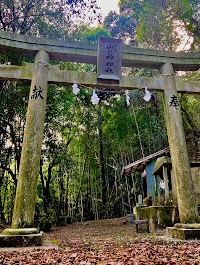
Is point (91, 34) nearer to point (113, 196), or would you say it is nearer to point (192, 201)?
point (192, 201)

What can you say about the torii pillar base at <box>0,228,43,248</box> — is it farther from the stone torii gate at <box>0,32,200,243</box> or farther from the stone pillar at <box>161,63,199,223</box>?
the stone pillar at <box>161,63,199,223</box>

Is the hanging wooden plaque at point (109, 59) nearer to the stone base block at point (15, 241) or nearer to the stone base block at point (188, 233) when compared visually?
the stone base block at point (188, 233)

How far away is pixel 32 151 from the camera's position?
15.0 feet

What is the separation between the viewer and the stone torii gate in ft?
14.4

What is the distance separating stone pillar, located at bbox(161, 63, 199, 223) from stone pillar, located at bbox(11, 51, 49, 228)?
2.66 metres

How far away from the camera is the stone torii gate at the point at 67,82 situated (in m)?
4.38

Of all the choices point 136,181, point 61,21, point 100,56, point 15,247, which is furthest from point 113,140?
point 15,247

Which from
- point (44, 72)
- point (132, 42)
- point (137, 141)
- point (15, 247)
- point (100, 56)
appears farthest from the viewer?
point (132, 42)

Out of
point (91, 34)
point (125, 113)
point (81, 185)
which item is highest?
point (91, 34)

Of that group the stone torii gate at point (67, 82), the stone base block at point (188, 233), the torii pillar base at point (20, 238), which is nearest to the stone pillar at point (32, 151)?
the stone torii gate at point (67, 82)

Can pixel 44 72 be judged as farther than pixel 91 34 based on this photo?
No

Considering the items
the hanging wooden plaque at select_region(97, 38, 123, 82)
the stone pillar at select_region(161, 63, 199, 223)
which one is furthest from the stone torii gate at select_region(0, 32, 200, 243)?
the hanging wooden plaque at select_region(97, 38, 123, 82)

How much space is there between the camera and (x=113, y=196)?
52.1ft

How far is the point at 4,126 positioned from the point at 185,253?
9.27 meters
